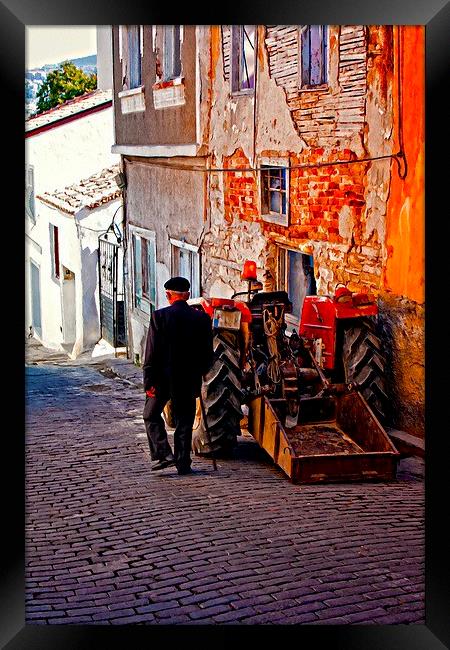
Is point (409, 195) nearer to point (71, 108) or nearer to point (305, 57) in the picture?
point (305, 57)

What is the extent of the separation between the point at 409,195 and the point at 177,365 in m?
1.92

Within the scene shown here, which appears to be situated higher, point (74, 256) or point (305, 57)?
point (305, 57)

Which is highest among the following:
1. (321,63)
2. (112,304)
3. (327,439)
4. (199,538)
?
(321,63)

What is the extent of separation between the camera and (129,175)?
32.3 ft

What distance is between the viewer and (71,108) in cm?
796

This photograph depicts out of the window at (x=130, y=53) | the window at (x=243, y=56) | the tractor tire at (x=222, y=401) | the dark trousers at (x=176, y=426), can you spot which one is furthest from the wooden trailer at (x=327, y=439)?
the window at (x=243, y=56)

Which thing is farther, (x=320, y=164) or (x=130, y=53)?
(x=320, y=164)

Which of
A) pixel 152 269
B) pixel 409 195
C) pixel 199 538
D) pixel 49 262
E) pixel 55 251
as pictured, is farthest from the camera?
pixel 152 269

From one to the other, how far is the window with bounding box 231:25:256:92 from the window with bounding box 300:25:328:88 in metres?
0.48

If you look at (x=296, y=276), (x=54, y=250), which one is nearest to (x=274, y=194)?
(x=296, y=276)

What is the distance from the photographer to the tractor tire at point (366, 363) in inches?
310

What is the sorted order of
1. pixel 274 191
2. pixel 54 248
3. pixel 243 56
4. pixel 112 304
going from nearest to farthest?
pixel 54 248 → pixel 112 304 → pixel 243 56 → pixel 274 191


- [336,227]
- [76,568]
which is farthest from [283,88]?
[76,568]
